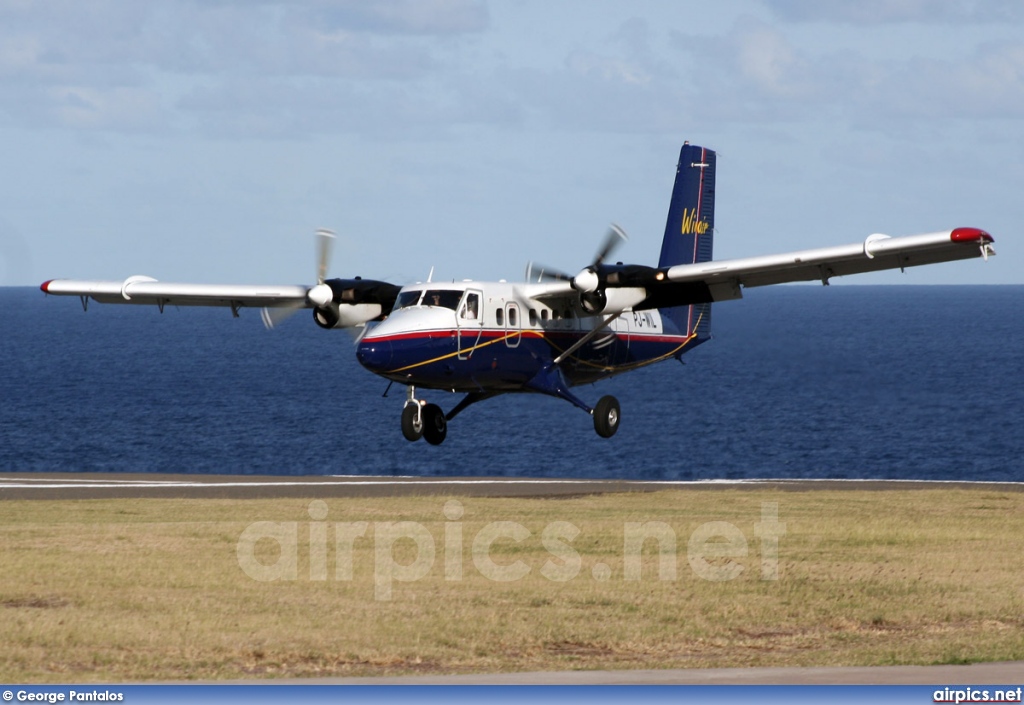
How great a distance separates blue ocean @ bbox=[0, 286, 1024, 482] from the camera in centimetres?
7350

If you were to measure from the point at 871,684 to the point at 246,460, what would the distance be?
64639 millimetres

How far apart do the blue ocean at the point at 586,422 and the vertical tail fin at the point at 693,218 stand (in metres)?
0.85

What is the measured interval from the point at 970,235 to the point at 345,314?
45.6ft

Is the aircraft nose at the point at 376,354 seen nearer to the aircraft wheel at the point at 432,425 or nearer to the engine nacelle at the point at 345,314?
the aircraft wheel at the point at 432,425

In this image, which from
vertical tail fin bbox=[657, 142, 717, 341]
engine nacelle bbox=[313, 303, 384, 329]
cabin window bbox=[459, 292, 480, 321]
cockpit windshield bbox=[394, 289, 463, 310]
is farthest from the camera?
vertical tail fin bbox=[657, 142, 717, 341]

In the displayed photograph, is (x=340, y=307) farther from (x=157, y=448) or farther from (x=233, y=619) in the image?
(x=157, y=448)

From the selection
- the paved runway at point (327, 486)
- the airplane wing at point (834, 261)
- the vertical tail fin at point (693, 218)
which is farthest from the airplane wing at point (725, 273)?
the paved runway at point (327, 486)

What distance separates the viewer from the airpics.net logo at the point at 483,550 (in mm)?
26391

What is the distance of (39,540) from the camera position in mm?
29781

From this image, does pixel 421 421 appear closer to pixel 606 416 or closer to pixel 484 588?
pixel 606 416

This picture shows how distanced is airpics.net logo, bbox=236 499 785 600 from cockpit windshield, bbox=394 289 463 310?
4.93 m

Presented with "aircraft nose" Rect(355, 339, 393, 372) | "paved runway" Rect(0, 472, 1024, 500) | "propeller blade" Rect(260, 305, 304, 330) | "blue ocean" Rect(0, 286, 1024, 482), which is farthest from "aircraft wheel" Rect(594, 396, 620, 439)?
"paved runway" Rect(0, 472, 1024, 500)

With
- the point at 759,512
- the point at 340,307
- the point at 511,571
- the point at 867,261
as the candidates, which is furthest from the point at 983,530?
the point at 340,307

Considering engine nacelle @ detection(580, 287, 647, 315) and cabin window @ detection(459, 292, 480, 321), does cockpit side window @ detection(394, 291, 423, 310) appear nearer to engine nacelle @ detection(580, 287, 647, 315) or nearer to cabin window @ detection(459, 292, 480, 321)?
cabin window @ detection(459, 292, 480, 321)
